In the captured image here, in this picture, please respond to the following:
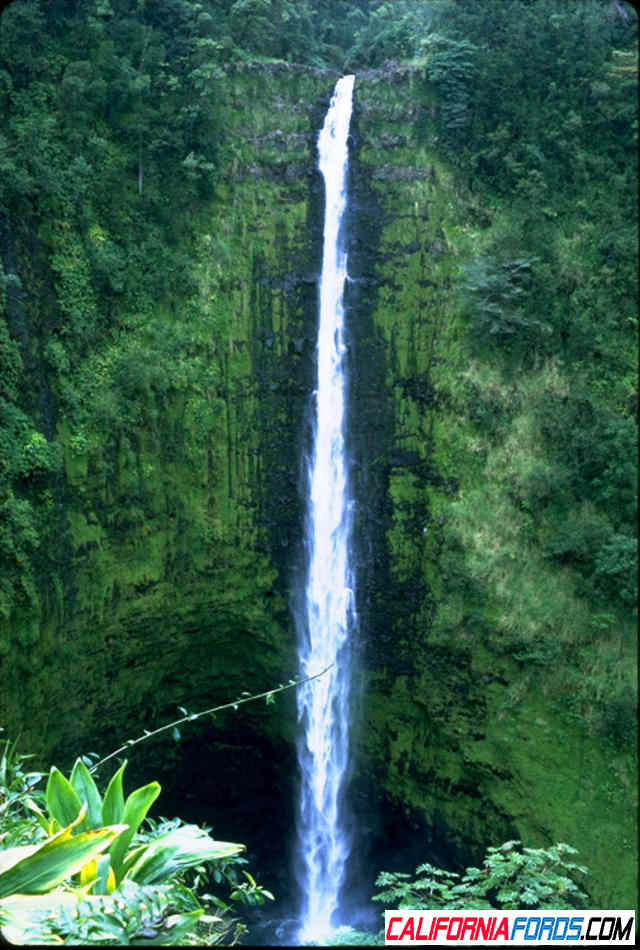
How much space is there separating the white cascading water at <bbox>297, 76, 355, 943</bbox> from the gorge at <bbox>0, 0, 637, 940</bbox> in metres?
0.29

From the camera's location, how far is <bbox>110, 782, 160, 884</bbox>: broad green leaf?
10.7 feet

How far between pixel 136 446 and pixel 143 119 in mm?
6010

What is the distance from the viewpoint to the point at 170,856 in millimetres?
3340

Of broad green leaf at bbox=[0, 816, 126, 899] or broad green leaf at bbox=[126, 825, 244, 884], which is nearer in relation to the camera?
broad green leaf at bbox=[0, 816, 126, 899]

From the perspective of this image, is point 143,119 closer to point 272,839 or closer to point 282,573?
point 282,573

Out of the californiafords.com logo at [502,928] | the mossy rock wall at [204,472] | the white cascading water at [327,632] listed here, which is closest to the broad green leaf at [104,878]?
the californiafords.com logo at [502,928]

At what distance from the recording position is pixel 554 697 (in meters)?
11.7

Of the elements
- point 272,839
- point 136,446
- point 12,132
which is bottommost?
point 272,839

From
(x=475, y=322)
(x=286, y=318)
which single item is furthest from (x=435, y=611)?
(x=286, y=318)

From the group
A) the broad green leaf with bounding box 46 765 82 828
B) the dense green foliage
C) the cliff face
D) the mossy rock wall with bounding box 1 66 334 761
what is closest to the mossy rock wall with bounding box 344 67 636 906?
the cliff face

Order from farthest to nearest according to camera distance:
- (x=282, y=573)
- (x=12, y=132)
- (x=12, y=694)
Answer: (x=282, y=573), (x=12, y=132), (x=12, y=694)

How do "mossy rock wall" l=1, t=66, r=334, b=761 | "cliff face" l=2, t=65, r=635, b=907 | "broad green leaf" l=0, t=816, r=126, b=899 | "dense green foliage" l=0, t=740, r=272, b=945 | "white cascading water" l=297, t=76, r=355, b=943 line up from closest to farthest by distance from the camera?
"dense green foliage" l=0, t=740, r=272, b=945, "broad green leaf" l=0, t=816, r=126, b=899, "cliff face" l=2, t=65, r=635, b=907, "mossy rock wall" l=1, t=66, r=334, b=761, "white cascading water" l=297, t=76, r=355, b=943

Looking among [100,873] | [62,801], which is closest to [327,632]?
[62,801]

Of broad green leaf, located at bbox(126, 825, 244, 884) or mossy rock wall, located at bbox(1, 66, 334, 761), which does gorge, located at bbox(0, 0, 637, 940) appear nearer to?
mossy rock wall, located at bbox(1, 66, 334, 761)
